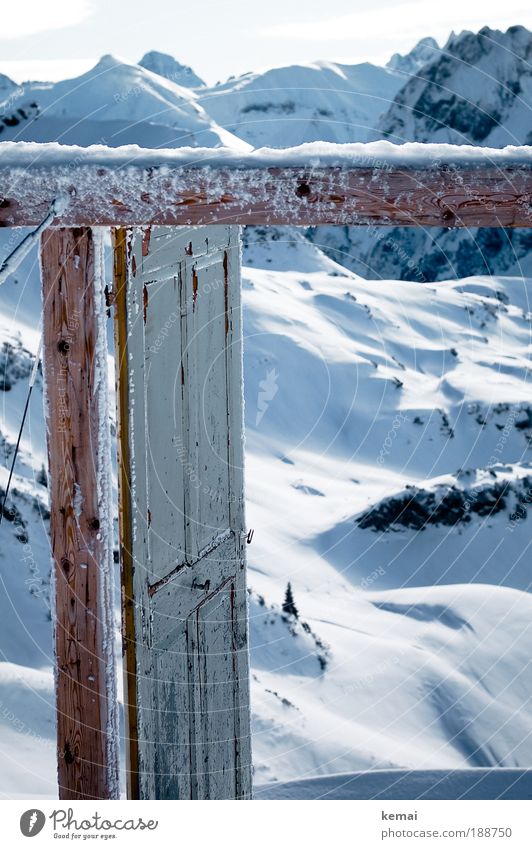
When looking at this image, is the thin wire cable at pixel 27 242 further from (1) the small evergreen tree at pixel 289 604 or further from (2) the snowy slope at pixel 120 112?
(2) the snowy slope at pixel 120 112

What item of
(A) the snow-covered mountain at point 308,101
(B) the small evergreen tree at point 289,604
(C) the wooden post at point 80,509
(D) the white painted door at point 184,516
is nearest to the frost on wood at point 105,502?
(C) the wooden post at point 80,509

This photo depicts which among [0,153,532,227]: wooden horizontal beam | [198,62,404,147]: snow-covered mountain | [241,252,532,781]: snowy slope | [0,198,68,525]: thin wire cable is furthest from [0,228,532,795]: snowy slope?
[198,62,404,147]: snow-covered mountain

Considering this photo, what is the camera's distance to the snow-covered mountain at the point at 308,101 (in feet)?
235

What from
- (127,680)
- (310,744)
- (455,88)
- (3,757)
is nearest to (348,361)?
(310,744)

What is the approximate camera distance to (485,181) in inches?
102

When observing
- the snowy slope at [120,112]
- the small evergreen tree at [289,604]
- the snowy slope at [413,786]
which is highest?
the snowy slope at [120,112]

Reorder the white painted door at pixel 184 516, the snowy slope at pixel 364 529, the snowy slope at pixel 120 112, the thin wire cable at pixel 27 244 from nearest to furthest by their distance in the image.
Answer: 1. the thin wire cable at pixel 27 244
2. the white painted door at pixel 184 516
3. the snowy slope at pixel 364 529
4. the snowy slope at pixel 120 112

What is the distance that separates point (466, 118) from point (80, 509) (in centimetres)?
7375

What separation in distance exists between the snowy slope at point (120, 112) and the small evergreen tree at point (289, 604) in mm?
29870

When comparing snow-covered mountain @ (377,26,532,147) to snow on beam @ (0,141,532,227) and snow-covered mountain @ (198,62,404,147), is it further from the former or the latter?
snow on beam @ (0,141,532,227)

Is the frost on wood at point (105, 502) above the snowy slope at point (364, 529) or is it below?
below

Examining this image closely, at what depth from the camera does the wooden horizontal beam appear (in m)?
2.59

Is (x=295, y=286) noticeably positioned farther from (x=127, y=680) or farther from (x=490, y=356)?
(x=127, y=680)

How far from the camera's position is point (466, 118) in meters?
70.4
